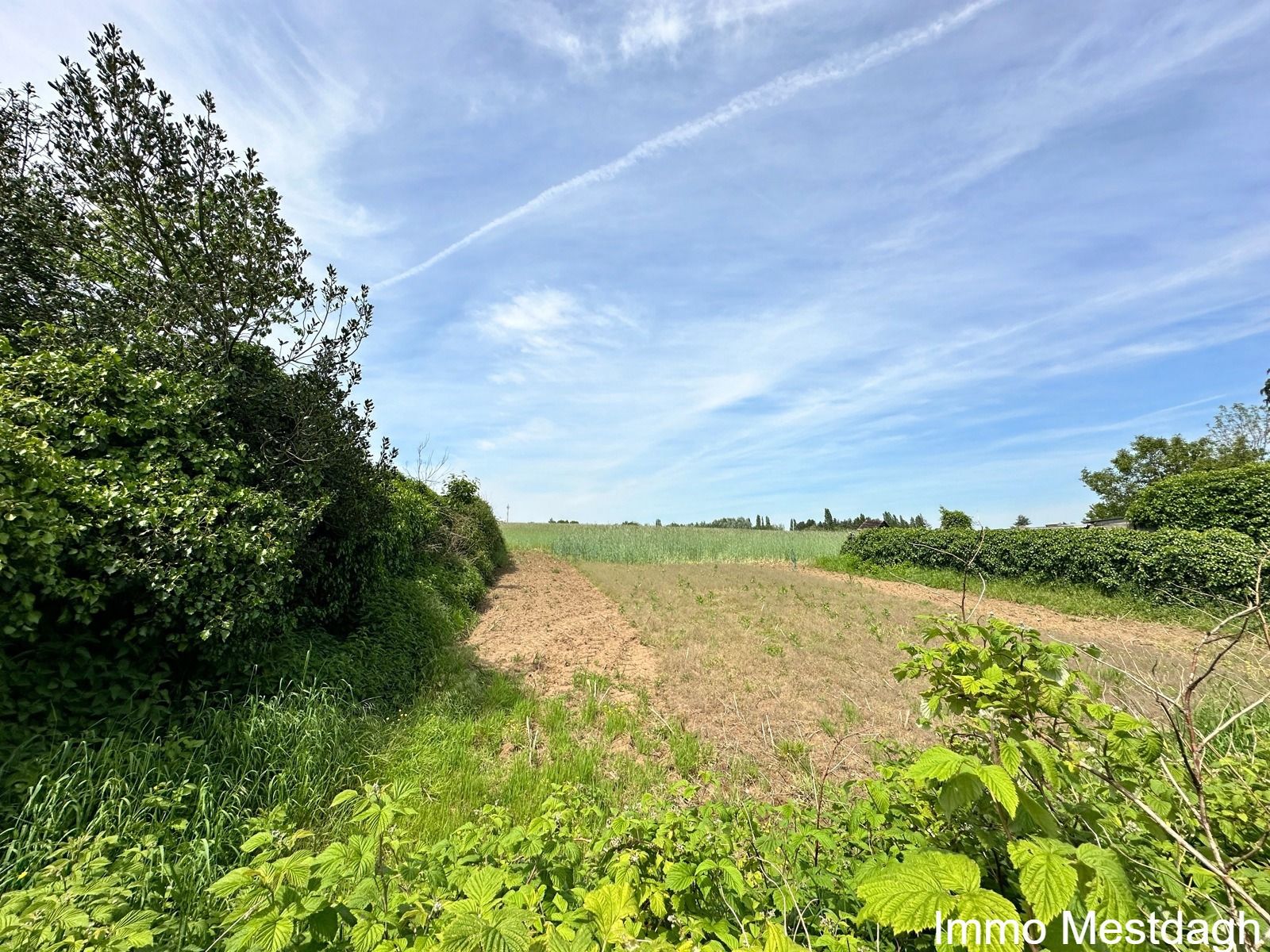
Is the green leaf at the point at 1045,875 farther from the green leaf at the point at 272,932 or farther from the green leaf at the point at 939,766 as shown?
the green leaf at the point at 272,932

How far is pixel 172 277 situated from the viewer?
484cm

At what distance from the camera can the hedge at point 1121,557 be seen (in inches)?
443

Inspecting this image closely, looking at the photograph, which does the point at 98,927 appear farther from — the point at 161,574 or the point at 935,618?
the point at 935,618

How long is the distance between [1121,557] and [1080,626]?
415cm

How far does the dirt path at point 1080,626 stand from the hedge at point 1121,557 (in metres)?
0.94

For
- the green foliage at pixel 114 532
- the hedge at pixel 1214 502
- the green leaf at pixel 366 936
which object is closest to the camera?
the green leaf at pixel 366 936

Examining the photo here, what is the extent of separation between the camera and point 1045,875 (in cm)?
115

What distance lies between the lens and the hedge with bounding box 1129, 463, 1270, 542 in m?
12.3

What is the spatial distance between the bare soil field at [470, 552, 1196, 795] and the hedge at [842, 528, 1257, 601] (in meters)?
1.81

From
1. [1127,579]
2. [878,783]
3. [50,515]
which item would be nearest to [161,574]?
[50,515]

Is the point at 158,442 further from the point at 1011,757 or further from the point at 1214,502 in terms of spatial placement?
the point at 1214,502

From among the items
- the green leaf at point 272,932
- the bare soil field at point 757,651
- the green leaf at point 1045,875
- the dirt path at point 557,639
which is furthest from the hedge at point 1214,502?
the green leaf at point 272,932

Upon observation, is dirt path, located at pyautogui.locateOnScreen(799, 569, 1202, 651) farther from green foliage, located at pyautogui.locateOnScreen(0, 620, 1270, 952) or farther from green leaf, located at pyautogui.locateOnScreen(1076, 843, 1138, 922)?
Result: green leaf, located at pyautogui.locateOnScreen(1076, 843, 1138, 922)

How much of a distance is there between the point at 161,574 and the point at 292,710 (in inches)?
59.4
